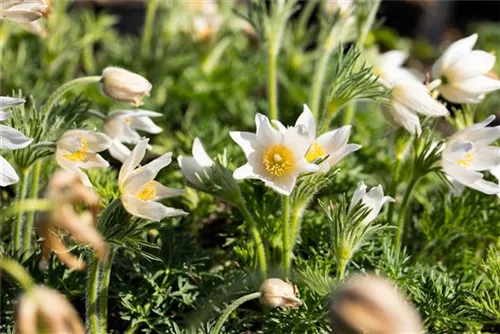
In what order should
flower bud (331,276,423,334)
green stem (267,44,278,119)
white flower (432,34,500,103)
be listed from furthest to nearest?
green stem (267,44,278,119), white flower (432,34,500,103), flower bud (331,276,423,334)

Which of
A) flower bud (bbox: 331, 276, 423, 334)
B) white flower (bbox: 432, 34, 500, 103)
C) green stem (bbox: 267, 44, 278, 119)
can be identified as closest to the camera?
flower bud (bbox: 331, 276, 423, 334)

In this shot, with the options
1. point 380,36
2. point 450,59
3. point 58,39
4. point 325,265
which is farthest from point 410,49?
point 325,265

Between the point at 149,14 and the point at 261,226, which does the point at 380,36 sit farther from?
the point at 261,226

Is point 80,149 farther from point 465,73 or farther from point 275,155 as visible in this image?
point 465,73

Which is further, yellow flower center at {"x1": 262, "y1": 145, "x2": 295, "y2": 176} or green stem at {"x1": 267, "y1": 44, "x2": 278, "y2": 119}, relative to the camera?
green stem at {"x1": 267, "y1": 44, "x2": 278, "y2": 119}

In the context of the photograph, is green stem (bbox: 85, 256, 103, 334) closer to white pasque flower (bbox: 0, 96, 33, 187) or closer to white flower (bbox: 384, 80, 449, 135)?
white pasque flower (bbox: 0, 96, 33, 187)

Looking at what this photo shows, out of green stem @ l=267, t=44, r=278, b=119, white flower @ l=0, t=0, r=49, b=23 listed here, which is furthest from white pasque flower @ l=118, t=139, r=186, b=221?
green stem @ l=267, t=44, r=278, b=119

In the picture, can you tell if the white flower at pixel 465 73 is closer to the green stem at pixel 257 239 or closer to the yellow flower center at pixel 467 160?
the yellow flower center at pixel 467 160
